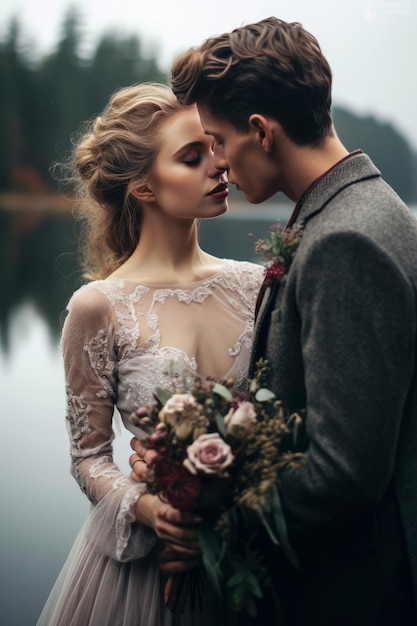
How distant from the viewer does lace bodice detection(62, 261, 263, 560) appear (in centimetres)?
182

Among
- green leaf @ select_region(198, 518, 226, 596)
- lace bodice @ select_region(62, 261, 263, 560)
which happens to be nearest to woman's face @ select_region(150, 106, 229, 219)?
lace bodice @ select_region(62, 261, 263, 560)

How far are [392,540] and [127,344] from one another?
2.65 feet

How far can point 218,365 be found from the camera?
1971 mm

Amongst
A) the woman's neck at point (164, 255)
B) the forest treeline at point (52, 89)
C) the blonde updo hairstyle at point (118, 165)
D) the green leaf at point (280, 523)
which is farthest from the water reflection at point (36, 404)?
the green leaf at point (280, 523)

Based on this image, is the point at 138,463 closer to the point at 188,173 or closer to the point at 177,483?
the point at 177,483

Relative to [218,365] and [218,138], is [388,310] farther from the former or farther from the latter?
[218,365]

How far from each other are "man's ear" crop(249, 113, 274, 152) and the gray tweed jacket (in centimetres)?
13

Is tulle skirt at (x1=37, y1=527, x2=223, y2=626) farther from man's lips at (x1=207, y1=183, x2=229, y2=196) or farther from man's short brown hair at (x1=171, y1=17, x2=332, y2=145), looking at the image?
man's short brown hair at (x1=171, y1=17, x2=332, y2=145)

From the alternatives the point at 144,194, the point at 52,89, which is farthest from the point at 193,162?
the point at 52,89

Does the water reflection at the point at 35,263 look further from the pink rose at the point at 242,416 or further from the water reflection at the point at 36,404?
the pink rose at the point at 242,416

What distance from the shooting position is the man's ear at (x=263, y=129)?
1461 millimetres

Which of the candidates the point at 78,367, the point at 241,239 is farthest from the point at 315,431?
the point at 241,239

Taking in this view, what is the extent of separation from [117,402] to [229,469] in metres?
0.64

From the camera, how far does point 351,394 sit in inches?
49.3
